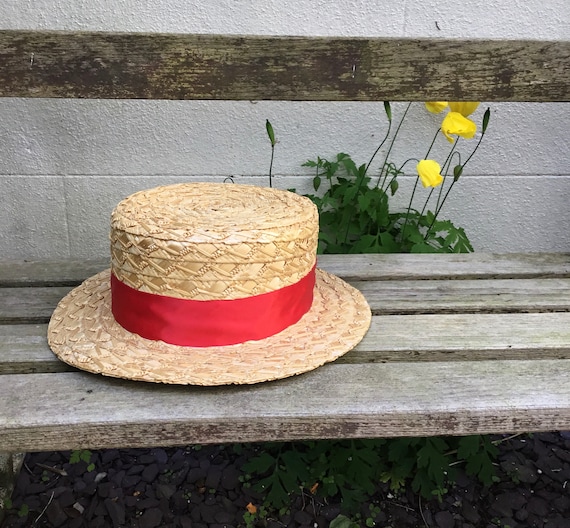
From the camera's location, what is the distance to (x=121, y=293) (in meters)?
1.07

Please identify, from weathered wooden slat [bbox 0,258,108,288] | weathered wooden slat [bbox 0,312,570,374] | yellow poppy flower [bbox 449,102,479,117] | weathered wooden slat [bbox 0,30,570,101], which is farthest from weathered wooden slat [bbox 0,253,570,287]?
weathered wooden slat [bbox 0,30,570,101]

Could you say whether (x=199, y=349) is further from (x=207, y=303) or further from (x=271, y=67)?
(x=271, y=67)

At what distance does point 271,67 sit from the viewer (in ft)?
3.53

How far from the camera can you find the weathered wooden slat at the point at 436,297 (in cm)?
129

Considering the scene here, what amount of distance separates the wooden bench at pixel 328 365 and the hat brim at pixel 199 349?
3 centimetres

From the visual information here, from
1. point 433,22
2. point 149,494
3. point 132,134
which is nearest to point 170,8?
point 132,134

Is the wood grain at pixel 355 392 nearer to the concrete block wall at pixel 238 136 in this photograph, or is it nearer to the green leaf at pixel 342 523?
the green leaf at pixel 342 523

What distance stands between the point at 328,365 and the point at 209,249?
311 millimetres

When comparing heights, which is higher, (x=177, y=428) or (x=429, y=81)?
(x=429, y=81)

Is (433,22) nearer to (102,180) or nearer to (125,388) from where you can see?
(102,180)

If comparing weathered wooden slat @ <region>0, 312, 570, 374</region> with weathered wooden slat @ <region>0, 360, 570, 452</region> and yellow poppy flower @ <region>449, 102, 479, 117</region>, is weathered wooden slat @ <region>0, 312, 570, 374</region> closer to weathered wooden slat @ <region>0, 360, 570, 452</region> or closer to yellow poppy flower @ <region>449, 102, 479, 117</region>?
weathered wooden slat @ <region>0, 360, 570, 452</region>

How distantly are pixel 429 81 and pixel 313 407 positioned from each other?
0.66 m

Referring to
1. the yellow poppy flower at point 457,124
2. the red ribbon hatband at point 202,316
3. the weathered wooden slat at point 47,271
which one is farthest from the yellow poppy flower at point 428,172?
the weathered wooden slat at point 47,271

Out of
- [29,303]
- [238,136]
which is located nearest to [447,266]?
[238,136]
